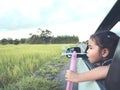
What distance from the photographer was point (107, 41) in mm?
2680

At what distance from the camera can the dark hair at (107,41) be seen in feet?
8.75

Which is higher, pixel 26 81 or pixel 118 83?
pixel 118 83

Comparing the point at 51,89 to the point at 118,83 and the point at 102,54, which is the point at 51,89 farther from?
the point at 118,83

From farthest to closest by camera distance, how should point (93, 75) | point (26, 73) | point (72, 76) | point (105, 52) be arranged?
1. point (26, 73)
2. point (105, 52)
3. point (72, 76)
4. point (93, 75)

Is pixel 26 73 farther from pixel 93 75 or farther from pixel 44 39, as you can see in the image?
pixel 44 39

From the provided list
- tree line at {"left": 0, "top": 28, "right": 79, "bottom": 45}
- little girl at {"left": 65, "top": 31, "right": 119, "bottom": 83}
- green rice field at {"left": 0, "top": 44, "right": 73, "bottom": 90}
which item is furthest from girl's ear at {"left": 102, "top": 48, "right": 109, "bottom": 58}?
tree line at {"left": 0, "top": 28, "right": 79, "bottom": 45}

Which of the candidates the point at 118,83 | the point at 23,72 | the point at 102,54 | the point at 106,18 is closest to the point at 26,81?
the point at 23,72

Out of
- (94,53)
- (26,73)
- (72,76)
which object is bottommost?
(26,73)

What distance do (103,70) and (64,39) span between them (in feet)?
69.9

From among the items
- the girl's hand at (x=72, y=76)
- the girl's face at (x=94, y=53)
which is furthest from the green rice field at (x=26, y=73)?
the girl's hand at (x=72, y=76)

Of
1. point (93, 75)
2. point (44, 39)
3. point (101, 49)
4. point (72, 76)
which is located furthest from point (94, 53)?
point (44, 39)

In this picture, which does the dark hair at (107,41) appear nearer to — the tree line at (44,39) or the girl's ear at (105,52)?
the girl's ear at (105,52)

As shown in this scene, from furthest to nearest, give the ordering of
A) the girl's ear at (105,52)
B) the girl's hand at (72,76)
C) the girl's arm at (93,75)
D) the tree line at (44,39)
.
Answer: the tree line at (44,39) → the girl's ear at (105,52) → the girl's hand at (72,76) → the girl's arm at (93,75)

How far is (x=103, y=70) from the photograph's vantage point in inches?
92.8
